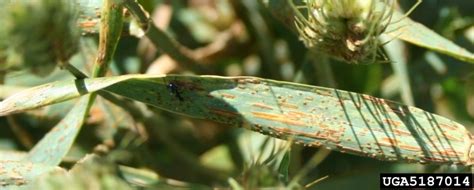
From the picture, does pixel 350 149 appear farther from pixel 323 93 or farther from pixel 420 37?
pixel 420 37

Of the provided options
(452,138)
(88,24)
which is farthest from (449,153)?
(88,24)

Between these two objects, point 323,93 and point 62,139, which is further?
point 62,139

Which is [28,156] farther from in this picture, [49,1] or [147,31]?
[49,1]

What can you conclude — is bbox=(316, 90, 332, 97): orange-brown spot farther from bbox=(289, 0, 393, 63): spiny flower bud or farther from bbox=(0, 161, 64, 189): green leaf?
bbox=(0, 161, 64, 189): green leaf

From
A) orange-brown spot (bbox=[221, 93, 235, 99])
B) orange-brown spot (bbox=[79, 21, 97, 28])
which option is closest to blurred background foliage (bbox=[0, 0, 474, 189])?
orange-brown spot (bbox=[79, 21, 97, 28])

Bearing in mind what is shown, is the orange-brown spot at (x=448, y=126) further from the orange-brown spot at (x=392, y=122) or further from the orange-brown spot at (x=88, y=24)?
the orange-brown spot at (x=88, y=24)

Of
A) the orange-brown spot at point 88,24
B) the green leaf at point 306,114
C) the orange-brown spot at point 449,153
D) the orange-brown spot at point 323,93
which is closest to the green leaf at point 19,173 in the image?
the green leaf at point 306,114

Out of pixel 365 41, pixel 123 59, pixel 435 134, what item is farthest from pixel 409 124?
pixel 123 59
